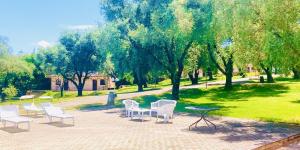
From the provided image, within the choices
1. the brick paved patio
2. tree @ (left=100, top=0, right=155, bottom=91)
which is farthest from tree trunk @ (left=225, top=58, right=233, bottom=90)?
the brick paved patio

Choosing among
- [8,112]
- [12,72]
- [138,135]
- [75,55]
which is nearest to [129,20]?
[8,112]

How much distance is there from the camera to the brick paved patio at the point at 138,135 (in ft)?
36.7

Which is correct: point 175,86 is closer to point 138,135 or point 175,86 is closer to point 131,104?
point 131,104

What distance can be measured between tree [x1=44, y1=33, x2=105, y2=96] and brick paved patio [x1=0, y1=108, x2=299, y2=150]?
104 feet

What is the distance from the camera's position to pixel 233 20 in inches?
797

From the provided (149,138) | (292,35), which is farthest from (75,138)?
(292,35)

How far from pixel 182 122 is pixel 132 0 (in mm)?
16038

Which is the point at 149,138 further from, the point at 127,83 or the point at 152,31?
the point at 127,83

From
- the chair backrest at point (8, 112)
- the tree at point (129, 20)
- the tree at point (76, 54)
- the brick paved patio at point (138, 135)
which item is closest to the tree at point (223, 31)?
the tree at point (129, 20)

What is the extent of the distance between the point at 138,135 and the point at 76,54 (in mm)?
36794

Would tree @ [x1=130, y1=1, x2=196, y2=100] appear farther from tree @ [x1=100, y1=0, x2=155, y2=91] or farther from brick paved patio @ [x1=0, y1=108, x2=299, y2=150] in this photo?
brick paved patio @ [x1=0, y1=108, x2=299, y2=150]

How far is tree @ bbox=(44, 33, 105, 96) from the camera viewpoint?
48000mm

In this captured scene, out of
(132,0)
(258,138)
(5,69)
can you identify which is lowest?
(258,138)

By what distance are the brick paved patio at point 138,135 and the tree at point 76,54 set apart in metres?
31.6
